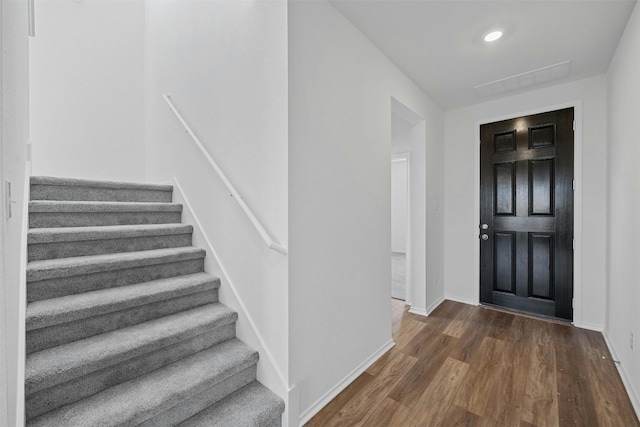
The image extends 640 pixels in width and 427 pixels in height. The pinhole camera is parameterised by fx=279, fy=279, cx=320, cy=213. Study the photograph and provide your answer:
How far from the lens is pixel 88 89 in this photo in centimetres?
309

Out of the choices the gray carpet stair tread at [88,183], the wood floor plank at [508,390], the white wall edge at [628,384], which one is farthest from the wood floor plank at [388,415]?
the gray carpet stair tread at [88,183]

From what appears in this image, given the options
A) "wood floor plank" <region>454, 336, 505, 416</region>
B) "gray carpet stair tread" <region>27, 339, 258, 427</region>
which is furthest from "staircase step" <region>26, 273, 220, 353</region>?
"wood floor plank" <region>454, 336, 505, 416</region>

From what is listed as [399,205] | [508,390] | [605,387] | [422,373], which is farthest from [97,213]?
[399,205]

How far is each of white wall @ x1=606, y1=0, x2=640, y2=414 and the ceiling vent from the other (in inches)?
13.9

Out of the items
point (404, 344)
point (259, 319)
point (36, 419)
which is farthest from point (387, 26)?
point (36, 419)

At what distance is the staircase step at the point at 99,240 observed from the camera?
167 centimetres

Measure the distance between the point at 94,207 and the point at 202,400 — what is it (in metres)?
1.55

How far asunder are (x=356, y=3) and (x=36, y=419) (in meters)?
2.74

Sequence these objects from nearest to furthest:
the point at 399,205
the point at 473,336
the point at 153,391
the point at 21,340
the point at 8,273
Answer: the point at 8,273 < the point at 21,340 < the point at 153,391 < the point at 473,336 < the point at 399,205

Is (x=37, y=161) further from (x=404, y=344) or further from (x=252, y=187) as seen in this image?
(x=404, y=344)

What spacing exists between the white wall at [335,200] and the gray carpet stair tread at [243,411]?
191 millimetres

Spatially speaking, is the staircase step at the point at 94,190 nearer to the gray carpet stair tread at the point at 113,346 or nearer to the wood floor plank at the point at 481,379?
the gray carpet stair tread at the point at 113,346

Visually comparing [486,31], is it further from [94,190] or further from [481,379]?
[94,190]

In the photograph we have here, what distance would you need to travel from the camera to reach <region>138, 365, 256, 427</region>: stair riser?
132cm
